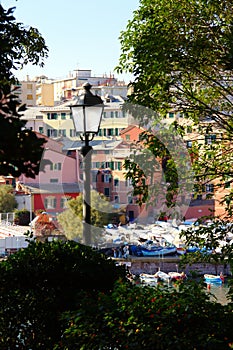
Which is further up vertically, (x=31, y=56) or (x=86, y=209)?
(x=31, y=56)

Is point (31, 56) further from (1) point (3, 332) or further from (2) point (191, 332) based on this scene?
(2) point (191, 332)

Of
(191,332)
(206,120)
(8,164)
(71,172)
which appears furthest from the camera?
(71,172)

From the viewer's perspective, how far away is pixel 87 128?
14.8 ft

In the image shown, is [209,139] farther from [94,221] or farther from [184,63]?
[94,221]

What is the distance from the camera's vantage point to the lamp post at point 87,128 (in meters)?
4.48

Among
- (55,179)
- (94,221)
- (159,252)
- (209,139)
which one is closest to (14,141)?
(209,139)

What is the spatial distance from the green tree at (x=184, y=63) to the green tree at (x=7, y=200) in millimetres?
36851

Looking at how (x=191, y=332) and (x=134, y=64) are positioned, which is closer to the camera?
(x=191, y=332)

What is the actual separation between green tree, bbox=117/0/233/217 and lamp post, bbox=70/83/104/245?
126cm

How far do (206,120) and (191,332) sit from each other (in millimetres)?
3936

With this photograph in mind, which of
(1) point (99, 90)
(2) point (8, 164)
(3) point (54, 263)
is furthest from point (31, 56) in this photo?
(1) point (99, 90)

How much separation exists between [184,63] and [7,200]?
39.0 metres

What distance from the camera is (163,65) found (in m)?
5.69

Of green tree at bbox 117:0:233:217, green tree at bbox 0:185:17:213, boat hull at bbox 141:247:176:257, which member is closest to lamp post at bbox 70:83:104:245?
green tree at bbox 117:0:233:217
